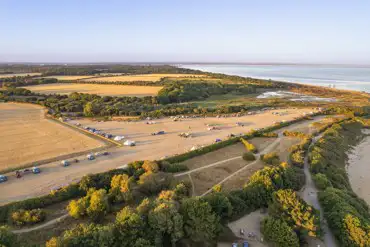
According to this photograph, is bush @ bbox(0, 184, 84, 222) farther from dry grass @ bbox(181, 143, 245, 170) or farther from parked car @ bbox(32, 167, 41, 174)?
dry grass @ bbox(181, 143, 245, 170)

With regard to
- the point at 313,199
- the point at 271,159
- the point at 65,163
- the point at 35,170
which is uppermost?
the point at 271,159

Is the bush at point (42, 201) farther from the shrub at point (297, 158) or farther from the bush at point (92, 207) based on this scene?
the shrub at point (297, 158)

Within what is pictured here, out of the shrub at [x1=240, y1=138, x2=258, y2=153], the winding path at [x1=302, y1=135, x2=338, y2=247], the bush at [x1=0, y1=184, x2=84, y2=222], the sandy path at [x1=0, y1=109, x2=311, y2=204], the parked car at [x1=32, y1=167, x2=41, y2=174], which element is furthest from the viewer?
the shrub at [x1=240, y1=138, x2=258, y2=153]

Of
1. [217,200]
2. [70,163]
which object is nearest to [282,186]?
[217,200]

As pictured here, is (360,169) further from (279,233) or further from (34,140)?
(34,140)

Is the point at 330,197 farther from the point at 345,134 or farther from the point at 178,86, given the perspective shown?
the point at 178,86

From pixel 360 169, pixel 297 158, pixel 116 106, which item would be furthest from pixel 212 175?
pixel 116 106

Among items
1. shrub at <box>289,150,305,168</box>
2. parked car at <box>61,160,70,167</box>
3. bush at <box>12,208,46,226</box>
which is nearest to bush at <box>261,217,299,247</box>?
shrub at <box>289,150,305,168</box>

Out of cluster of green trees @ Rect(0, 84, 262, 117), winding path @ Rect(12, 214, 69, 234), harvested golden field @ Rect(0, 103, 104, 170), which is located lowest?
winding path @ Rect(12, 214, 69, 234)
